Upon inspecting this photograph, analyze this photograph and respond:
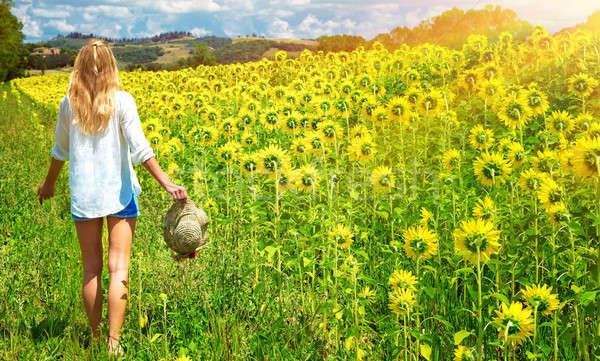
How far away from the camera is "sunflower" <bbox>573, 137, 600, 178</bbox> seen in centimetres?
275

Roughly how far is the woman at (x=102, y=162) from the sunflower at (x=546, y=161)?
2.52 metres

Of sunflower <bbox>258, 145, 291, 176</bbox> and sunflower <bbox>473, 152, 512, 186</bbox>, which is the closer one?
sunflower <bbox>473, 152, 512, 186</bbox>

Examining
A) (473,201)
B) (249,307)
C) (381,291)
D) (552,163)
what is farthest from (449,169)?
(249,307)

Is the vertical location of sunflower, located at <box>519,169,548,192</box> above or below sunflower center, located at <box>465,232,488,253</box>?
above

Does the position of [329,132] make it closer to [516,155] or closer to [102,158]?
[516,155]

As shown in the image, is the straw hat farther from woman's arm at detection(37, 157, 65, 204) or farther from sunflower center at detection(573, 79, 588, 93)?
sunflower center at detection(573, 79, 588, 93)

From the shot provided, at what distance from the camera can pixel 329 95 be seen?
29.1ft

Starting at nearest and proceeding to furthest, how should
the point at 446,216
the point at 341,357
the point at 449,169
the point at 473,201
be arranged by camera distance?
the point at 341,357 → the point at 446,216 → the point at 473,201 → the point at 449,169

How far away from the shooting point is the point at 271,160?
3775 millimetres

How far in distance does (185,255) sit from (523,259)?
234 cm

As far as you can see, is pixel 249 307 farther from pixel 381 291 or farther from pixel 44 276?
pixel 44 276

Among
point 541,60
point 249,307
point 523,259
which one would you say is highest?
point 541,60

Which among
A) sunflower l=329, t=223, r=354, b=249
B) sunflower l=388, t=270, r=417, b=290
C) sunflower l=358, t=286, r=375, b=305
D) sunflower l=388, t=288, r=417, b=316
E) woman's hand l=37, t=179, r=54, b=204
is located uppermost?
woman's hand l=37, t=179, r=54, b=204

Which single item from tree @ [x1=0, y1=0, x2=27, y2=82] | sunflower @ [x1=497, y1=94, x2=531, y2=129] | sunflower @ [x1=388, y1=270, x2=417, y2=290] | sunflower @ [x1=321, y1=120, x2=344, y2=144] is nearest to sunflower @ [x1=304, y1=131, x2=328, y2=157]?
sunflower @ [x1=321, y1=120, x2=344, y2=144]
